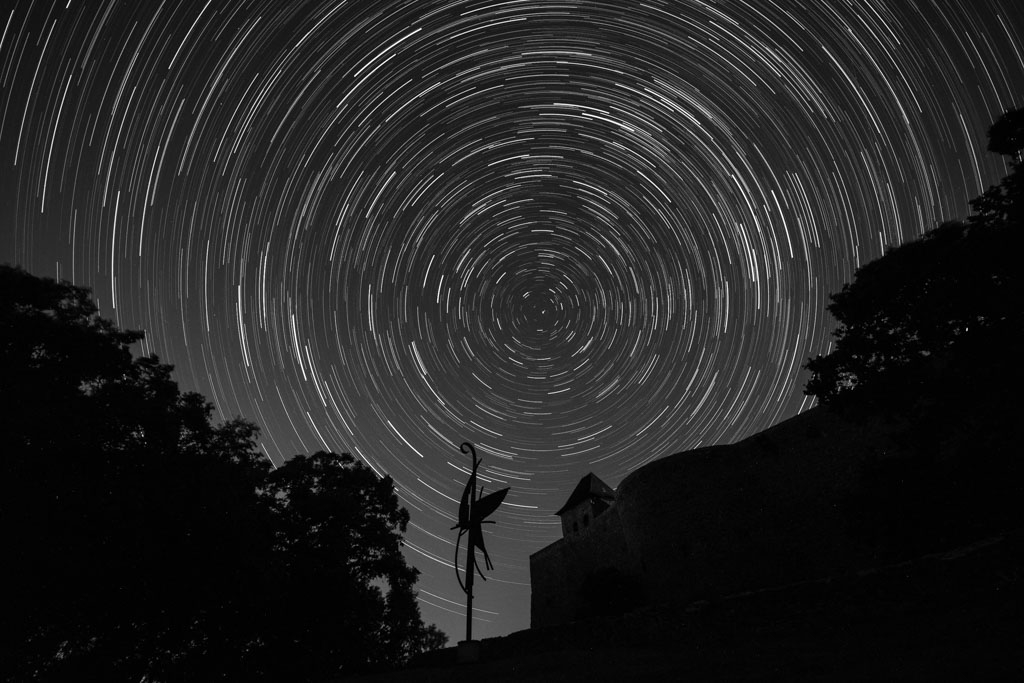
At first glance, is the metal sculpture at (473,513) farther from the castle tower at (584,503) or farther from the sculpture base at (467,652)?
the castle tower at (584,503)

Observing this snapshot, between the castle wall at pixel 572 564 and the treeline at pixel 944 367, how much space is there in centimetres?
1730

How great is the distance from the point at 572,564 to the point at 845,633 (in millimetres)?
32266

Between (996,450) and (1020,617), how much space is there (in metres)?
10.2

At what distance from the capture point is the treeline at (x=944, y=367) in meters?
10.8

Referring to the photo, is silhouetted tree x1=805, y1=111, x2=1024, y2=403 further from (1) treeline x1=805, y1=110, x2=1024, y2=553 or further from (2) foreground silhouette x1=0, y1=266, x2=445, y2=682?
(2) foreground silhouette x1=0, y1=266, x2=445, y2=682

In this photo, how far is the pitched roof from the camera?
4356cm

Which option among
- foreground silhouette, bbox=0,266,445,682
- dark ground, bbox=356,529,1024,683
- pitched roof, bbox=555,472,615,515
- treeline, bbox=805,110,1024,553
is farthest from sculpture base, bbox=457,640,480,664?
pitched roof, bbox=555,472,615,515

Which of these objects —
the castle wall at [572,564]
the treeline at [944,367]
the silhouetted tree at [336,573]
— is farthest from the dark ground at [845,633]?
the castle wall at [572,564]

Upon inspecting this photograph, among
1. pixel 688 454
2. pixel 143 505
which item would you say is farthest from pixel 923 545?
pixel 143 505

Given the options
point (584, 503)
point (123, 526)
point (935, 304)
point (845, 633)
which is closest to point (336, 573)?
point (123, 526)

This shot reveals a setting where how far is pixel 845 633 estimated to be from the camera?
6227mm

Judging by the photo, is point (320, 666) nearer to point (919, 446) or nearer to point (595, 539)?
point (919, 446)

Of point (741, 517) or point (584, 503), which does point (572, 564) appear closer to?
point (584, 503)

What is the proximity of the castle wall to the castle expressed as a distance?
0.75ft
